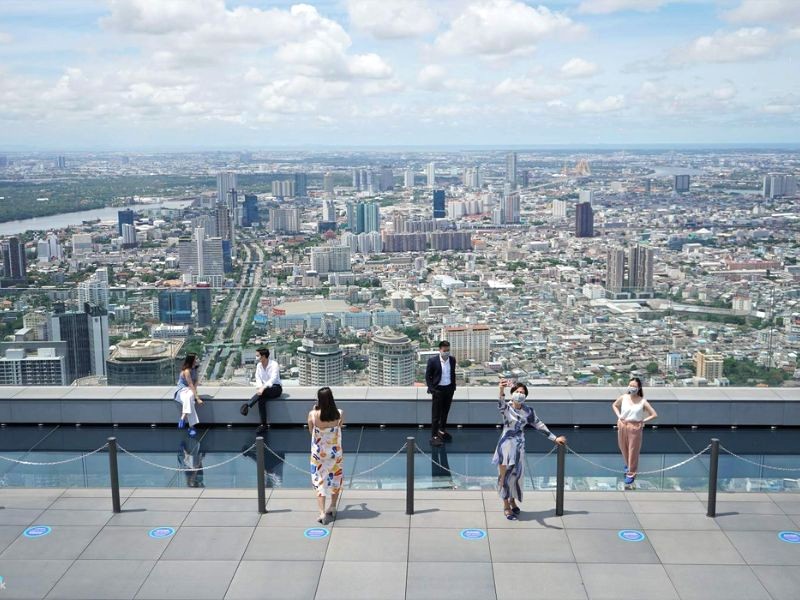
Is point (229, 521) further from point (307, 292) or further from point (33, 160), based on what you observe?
point (33, 160)

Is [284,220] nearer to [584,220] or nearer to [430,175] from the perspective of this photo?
[584,220]

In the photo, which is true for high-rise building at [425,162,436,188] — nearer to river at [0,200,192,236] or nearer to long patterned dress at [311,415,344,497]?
river at [0,200,192,236]

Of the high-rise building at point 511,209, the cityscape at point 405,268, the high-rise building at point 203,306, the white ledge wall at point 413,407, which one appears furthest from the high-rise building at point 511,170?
the white ledge wall at point 413,407

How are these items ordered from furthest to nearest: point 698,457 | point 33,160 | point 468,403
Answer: point 33,160 < point 468,403 < point 698,457

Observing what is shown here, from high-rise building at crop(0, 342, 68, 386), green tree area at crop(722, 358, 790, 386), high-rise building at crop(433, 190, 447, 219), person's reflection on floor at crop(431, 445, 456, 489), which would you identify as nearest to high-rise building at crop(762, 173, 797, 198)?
high-rise building at crop(433, 190, 447, 219)

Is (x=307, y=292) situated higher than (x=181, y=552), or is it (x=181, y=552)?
(x=307, y=292)

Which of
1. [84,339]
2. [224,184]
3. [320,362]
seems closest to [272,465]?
[320,362]

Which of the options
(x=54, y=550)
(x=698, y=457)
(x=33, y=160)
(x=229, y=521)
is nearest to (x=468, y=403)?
(x=698, y=457)
